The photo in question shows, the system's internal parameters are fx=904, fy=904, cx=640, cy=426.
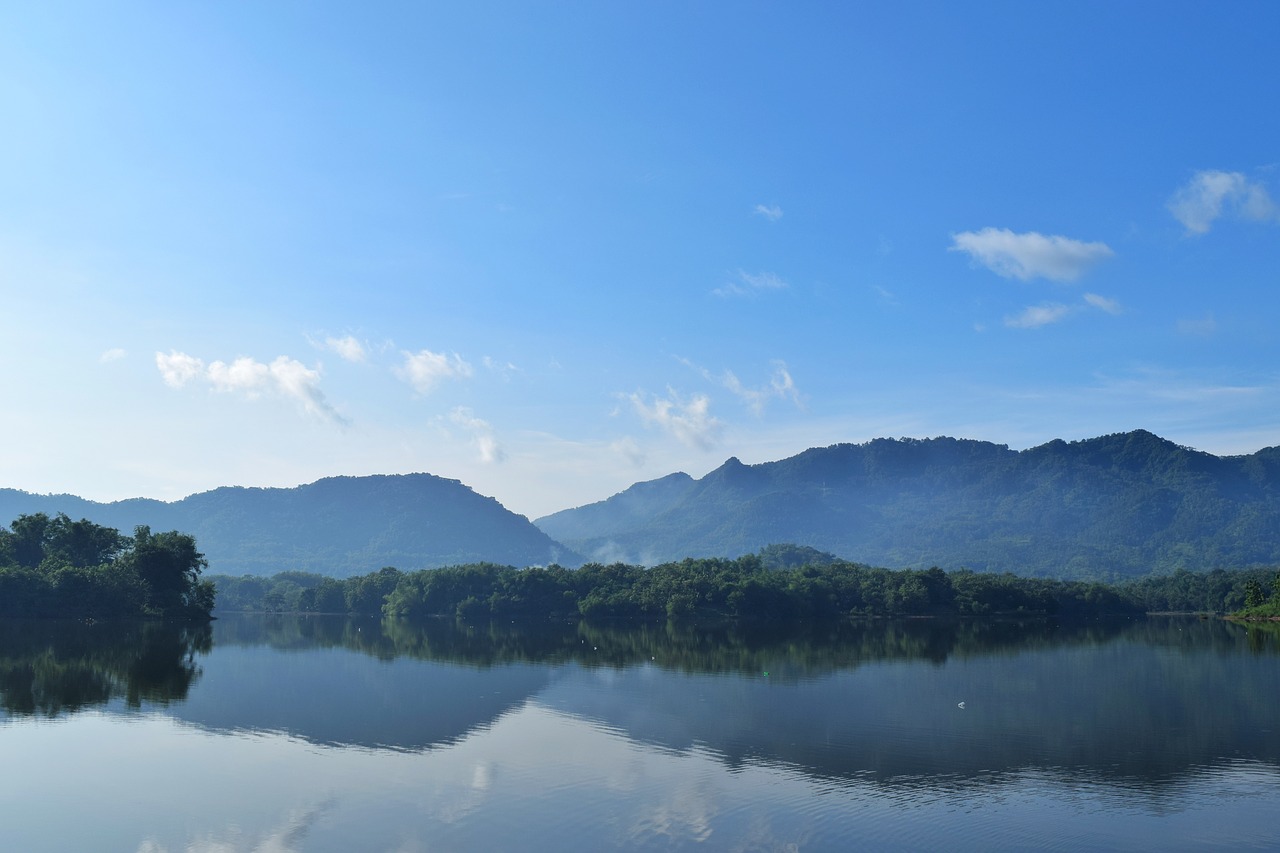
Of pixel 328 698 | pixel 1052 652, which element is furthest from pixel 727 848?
pixel 1052 652

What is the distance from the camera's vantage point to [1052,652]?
73.9 metres

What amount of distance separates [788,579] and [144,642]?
122106mm

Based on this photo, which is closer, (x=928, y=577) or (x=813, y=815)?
(x=813, y=815)

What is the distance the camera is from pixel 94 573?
103625 mm

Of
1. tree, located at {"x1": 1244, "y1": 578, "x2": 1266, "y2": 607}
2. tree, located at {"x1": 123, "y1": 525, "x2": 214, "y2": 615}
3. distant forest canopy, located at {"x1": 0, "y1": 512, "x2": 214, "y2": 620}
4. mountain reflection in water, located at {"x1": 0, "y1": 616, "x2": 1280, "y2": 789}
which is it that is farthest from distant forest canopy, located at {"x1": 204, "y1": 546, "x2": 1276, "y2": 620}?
mountain reflection in water, located at {"x1": 0, "y1": 616, "x2": 1280, "y2": 789}

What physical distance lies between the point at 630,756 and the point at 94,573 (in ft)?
318

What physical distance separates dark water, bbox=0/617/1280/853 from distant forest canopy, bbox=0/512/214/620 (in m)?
51.0

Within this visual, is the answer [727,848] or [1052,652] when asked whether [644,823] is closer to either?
[727,848]

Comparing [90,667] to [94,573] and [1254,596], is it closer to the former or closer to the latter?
[94,573]

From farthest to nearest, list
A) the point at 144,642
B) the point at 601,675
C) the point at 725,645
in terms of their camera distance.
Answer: the point at 725,645 < the point at 144,642 < the point at 601,675

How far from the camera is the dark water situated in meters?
21.2

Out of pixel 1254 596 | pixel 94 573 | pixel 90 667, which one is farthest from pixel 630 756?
pixel 1254 596

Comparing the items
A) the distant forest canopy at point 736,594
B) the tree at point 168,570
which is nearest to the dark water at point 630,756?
the tree at point 168,570

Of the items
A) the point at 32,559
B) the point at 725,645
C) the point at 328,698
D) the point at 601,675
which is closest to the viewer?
the point at 328,698
